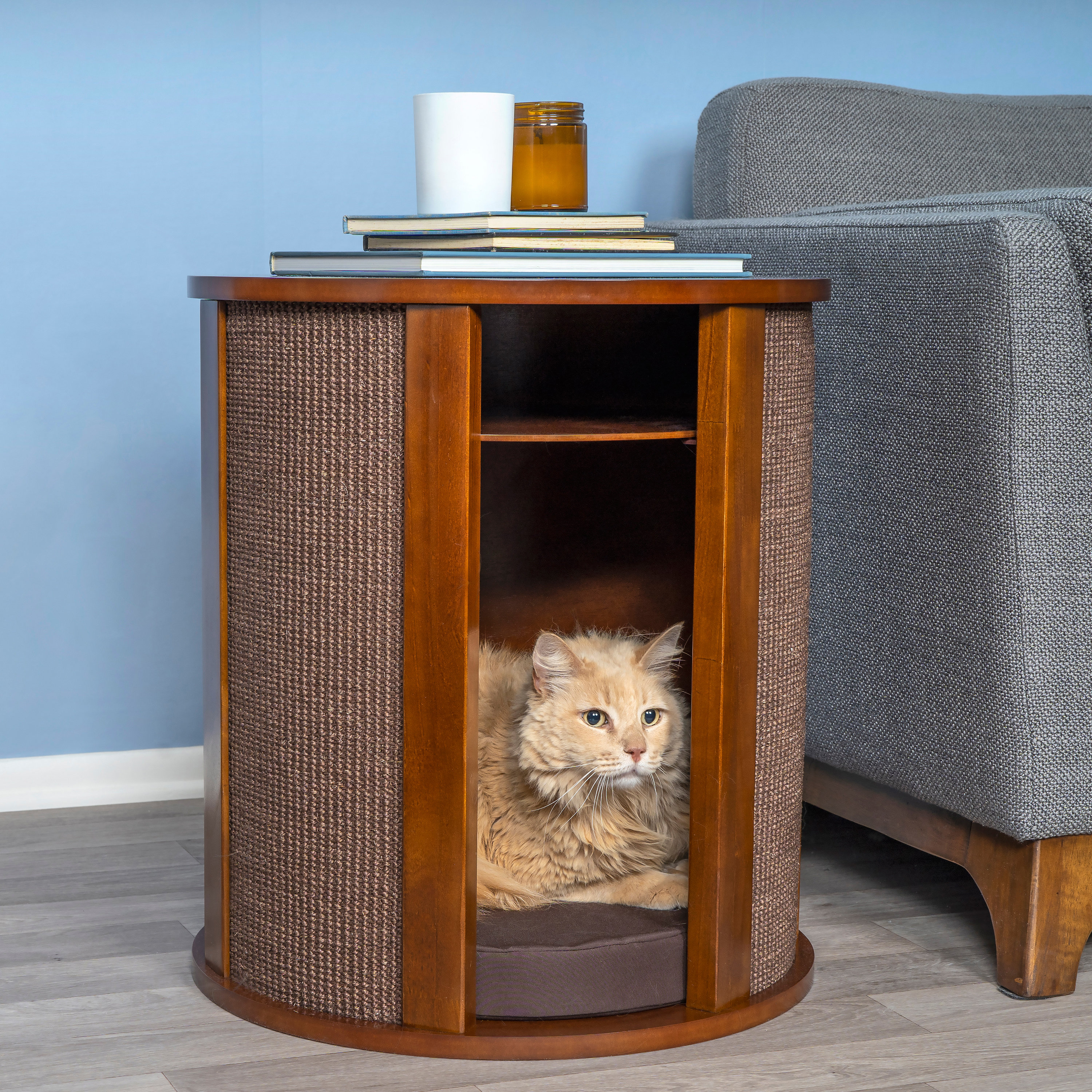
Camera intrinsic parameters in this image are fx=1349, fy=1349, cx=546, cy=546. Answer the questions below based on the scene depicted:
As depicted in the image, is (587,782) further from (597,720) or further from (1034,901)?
(1034,901)

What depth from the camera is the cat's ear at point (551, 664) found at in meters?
1.28

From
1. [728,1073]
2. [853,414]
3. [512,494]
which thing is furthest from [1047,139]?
[728,1073]

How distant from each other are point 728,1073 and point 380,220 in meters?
0.84

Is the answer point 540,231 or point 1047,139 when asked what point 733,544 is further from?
point 1047,139

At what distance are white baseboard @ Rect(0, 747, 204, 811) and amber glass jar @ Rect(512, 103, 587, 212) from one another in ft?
3.27

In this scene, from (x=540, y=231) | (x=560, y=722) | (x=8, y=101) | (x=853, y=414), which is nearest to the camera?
(x=540, y=231)

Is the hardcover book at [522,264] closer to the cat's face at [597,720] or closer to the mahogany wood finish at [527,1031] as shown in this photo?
the cat's face at [597,720]

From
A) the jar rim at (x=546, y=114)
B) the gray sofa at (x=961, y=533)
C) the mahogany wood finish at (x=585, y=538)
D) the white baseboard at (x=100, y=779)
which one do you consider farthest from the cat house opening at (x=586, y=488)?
the white baseboard at (x=100, y=779)

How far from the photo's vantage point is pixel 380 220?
4.13 ft

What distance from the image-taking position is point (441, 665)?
1.16m

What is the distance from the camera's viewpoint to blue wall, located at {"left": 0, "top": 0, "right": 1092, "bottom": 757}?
1.85m

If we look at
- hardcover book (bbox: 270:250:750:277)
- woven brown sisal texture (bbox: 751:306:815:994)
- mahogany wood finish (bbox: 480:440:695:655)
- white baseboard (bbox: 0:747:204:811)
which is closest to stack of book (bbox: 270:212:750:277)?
hardcover book (bbox: 270:250:750:277)

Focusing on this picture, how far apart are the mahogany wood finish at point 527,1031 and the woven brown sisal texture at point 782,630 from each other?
0.06m

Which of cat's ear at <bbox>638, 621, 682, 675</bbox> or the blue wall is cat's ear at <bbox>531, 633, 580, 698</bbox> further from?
the blue wall
